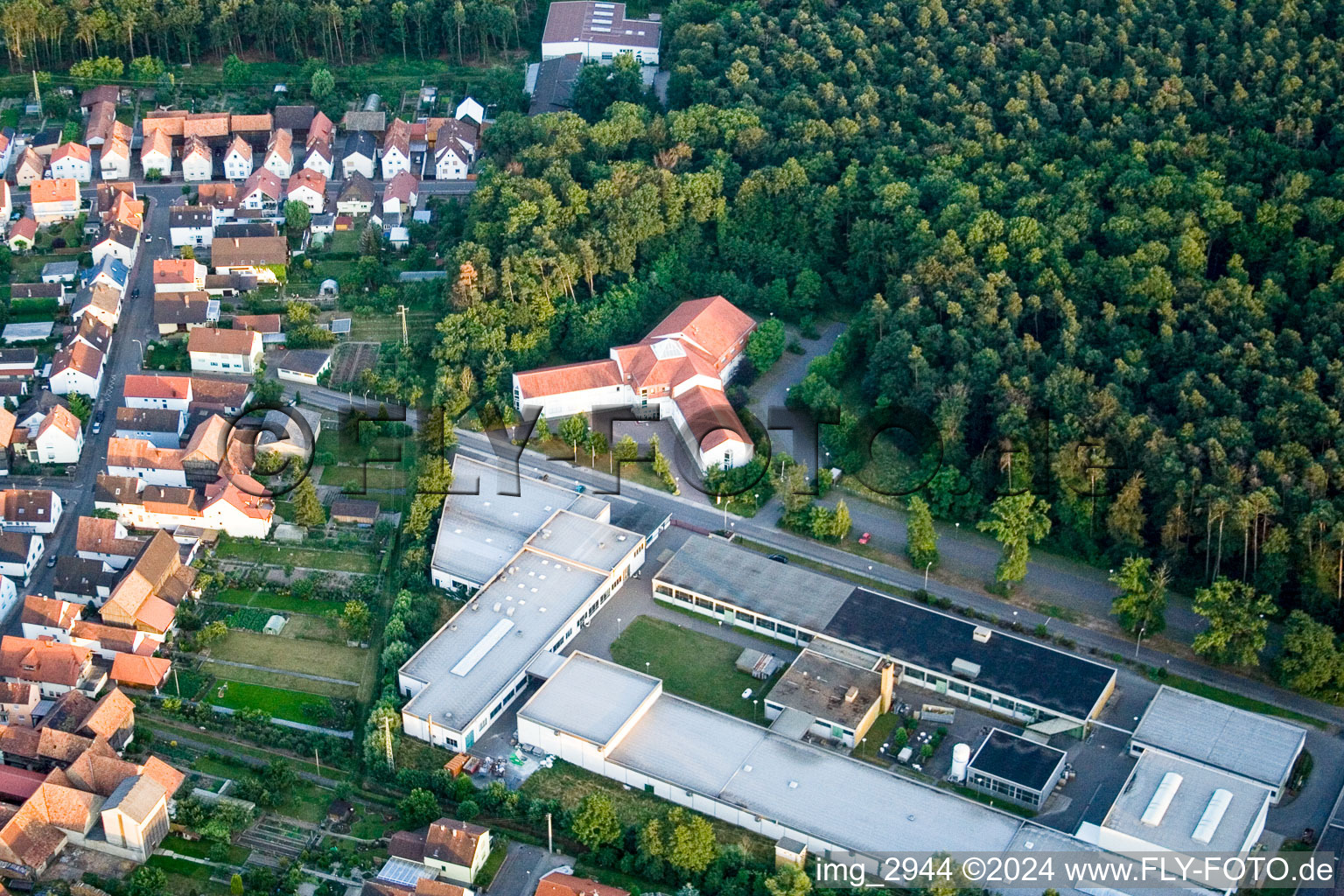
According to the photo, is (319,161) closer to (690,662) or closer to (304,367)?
(304,367)

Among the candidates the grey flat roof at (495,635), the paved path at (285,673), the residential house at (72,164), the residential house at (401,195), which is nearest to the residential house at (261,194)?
the residential house at (401,195)

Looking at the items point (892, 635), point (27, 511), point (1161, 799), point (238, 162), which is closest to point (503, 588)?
point (892, 635)

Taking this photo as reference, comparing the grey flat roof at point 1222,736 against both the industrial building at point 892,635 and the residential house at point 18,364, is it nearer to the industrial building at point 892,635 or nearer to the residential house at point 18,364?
the industrial building at point 892,635

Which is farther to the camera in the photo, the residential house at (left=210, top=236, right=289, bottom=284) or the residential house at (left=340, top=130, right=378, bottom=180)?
the residential house at (left=340, top=130, right=378, bottom=180)

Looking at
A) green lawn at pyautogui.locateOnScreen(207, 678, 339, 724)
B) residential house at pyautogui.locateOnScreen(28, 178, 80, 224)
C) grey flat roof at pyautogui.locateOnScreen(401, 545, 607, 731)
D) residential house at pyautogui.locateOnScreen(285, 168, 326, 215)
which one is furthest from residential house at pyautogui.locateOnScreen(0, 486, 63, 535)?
residential house at pyautogui.locateOnScreen(285, 168, 326, 215)

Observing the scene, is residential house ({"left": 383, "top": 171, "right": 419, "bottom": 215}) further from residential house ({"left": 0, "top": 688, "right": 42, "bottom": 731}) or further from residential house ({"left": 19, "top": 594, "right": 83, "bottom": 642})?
residential house ({"left": 0, "top": 688, "right": 42, "bottom": 731})
